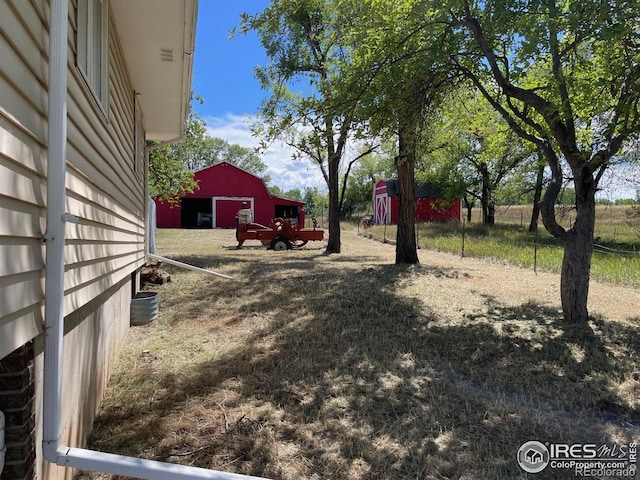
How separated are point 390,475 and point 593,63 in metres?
6.57

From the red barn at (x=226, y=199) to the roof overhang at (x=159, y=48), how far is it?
23.5 m

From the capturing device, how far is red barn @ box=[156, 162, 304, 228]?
30.6 meters

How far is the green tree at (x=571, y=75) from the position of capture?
4594mm

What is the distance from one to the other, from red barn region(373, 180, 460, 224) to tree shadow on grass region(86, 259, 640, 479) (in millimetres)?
29770

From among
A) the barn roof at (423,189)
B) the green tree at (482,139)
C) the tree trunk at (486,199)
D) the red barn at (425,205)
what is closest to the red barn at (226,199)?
the red barn at (425,205)

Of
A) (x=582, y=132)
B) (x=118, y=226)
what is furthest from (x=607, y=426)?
(x=582, y=132)

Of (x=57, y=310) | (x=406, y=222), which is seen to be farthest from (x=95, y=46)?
(x=406, y=222)

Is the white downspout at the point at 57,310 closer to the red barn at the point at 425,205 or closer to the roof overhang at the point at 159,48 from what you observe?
the roof overhang at the point at 159,48

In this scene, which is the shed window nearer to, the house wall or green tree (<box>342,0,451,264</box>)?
the house wall

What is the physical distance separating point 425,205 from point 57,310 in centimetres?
3622

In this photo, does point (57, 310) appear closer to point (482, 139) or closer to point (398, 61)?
point (398, 61)

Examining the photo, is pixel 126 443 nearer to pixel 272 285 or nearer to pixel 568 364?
pixel 568 364

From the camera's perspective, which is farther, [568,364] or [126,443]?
[568,364]

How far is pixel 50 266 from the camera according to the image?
80.5 inches
